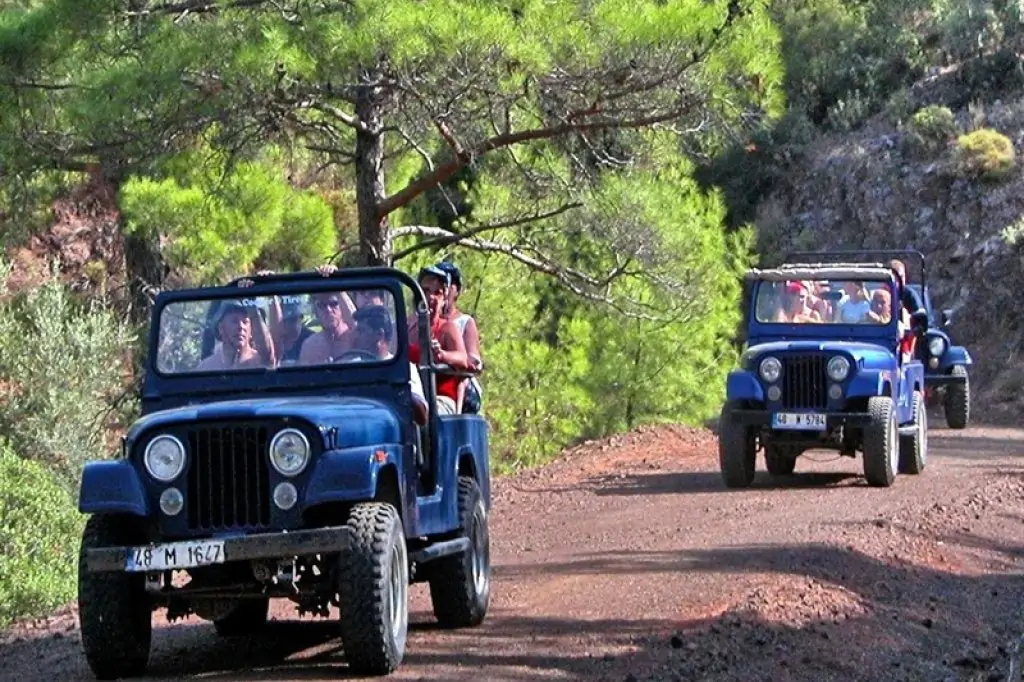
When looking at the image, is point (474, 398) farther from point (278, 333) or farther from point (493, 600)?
point (278, 333)

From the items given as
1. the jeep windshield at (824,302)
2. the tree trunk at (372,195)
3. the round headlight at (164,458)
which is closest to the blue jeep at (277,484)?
the round headlight at (164,458)

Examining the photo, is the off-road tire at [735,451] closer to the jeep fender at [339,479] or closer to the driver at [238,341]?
the driver at [238,341]

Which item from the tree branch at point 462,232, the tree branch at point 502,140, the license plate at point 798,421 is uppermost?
the tree branch at point 502,140

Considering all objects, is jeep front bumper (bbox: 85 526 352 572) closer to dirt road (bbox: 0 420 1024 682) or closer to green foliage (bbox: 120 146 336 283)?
dirt road (bbox: 0 420 1024 682)

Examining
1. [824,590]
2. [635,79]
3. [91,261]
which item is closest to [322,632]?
[824,590]

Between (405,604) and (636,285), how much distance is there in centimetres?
1315

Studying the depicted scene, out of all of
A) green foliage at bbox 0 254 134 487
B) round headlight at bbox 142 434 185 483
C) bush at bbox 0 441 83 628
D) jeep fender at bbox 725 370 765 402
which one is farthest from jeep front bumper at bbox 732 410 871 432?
green foliage at bbox 0 254 134 487

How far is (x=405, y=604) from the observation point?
7949 mm

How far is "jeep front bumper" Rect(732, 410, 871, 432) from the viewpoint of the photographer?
51.0 ft

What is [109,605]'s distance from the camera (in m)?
7.78

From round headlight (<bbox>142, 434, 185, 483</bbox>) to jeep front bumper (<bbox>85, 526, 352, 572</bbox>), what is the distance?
0.32m

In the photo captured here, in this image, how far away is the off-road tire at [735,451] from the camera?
1588 centimetres

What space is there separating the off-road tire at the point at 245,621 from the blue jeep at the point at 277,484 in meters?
0.60

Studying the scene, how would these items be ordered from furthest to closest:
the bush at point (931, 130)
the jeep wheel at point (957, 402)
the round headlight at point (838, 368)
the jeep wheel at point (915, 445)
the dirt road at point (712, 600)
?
1. the bush at point (931, 130)
2. the jeep wheel at point (957, 402)
3. the jeep wheel at point (915, 445)
4. the round headlight at point (838, 368)
5. the dirt road at point (712, 600)
